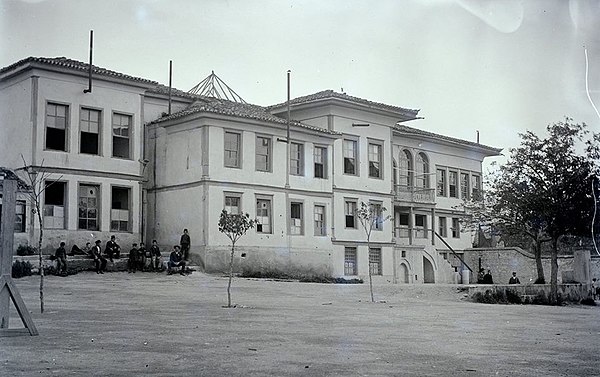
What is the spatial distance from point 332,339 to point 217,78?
94.1ft

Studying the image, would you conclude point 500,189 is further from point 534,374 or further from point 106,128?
point 534,374

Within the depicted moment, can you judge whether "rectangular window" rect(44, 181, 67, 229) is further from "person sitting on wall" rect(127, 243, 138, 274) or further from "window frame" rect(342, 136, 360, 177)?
"window frame" rect(342, 136, 360, 177)

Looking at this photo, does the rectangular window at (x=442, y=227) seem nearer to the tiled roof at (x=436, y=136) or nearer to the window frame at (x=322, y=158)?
the tiled roof at (x=436, y=136)

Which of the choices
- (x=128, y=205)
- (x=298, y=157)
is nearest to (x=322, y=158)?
Answer: (x=298, y=157)

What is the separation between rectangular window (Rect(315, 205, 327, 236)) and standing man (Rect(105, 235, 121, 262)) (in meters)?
9.56

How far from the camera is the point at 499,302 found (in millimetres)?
26234

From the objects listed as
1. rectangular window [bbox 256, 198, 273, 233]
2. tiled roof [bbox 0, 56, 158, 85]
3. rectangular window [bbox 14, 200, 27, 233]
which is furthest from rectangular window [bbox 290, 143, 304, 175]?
rectangular window [bbox 14, 200, 27, 233]

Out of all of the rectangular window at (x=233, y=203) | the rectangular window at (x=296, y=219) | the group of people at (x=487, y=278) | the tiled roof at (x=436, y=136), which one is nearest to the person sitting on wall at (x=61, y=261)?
the rectangular window at (x=233, y=203)

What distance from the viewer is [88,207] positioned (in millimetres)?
28875

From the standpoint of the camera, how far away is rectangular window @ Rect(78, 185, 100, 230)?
28625mm

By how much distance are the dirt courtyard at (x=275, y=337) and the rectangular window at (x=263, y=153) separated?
10212 millimetres

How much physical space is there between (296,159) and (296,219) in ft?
8.56

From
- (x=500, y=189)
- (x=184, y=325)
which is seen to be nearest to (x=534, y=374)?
(x=184, y=325)

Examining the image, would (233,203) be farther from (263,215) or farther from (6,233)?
(6,233)
